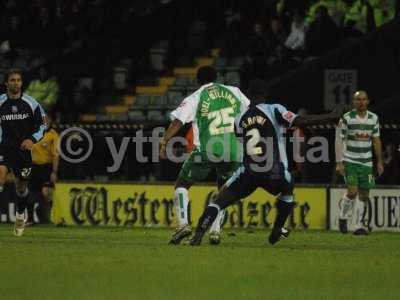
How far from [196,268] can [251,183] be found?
2917mm

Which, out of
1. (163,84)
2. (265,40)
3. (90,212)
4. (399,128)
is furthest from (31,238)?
(163,84)

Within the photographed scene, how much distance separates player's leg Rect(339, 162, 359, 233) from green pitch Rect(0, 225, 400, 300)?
4.89 feet

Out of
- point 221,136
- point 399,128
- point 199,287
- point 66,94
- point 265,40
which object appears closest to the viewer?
point 199,287

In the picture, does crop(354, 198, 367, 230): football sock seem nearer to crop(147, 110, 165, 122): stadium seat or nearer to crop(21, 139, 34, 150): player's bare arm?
crop(21, 139, 34, 150): player's bare arm

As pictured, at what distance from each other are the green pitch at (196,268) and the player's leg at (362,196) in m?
1.39

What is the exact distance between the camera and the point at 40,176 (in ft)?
80.0

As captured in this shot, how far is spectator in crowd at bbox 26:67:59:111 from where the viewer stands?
28234 millimetres

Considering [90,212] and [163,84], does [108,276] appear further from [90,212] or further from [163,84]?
[163,84]

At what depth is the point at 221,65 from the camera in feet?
92.2

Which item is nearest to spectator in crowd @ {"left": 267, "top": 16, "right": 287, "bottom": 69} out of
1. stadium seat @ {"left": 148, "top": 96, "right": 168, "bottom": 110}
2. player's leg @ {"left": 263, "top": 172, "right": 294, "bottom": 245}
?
stadium seat @ {"left": 148, "top": 96, "right": 168, "bottom": 110}

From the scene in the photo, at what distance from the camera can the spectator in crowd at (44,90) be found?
92.6ft

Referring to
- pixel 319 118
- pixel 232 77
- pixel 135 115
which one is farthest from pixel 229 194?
pixel 135 115

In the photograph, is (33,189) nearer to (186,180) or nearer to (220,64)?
(220,64)

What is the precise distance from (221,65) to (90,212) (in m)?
5.51
